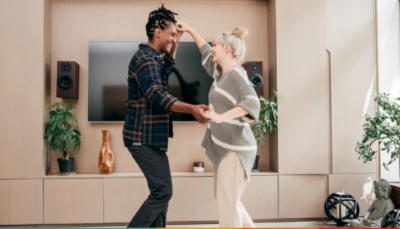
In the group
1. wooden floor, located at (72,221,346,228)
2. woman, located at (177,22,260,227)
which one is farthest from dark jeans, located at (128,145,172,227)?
wooden floor, located at (72,221,346,228)

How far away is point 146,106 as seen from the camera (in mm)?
1605

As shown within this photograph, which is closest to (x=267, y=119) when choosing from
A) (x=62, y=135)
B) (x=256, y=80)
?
(x=256, y=80)

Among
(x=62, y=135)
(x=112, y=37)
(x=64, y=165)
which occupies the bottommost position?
(x=64, y=165)

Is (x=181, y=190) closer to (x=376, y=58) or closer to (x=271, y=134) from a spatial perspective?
(x=271, y=134)

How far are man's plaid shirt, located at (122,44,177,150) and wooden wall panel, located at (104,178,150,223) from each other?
1.14 m

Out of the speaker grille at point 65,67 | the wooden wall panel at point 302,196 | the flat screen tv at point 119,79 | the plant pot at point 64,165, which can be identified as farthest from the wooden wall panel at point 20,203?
the wooden wall panel at point 302,196

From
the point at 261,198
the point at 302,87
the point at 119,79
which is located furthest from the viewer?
the point at 119,79

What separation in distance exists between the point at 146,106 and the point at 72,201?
5.14ft

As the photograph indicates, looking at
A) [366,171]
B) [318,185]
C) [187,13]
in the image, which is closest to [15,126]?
[187,13]

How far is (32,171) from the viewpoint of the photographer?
259 cm

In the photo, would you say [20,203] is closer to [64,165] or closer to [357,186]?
[64,165]

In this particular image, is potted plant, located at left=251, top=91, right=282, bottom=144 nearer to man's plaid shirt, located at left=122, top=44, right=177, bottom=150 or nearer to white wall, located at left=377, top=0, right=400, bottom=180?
white wall, located at left=377, top=0, right=400, bottom=180

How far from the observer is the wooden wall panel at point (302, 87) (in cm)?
273

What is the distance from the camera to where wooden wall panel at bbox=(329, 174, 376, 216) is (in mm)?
Result: 2740
